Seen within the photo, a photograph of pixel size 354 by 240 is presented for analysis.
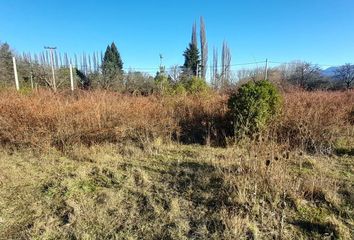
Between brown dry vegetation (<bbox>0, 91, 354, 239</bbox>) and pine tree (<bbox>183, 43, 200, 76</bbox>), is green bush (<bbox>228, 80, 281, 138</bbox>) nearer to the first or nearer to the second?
brown dry vegetation (<bbox>0, 91, 354, 239</bbox>)

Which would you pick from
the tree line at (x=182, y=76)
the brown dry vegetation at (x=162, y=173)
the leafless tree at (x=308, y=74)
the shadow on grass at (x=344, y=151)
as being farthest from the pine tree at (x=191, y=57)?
the shadow on grass at (x=344, y=151)

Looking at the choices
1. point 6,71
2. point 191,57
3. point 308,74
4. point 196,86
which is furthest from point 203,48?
point 196,86

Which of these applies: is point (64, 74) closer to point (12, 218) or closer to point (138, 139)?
point (138, 139)

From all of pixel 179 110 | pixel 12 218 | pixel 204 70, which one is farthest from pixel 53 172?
pixel 204 70

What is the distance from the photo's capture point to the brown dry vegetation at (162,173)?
2.63 metres

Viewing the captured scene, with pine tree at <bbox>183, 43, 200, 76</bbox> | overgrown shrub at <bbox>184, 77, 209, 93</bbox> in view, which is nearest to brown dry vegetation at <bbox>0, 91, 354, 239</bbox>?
overgrown shrub at <bbox>184, 77, 209, 93</bbox>

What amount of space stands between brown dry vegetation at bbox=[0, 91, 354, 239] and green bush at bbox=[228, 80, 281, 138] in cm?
30

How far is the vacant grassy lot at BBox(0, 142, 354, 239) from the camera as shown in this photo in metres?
2.55

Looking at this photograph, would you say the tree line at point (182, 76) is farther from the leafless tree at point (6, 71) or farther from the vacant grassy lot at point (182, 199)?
the vacant grassy lot at point (182, 199)

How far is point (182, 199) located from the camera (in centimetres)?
312

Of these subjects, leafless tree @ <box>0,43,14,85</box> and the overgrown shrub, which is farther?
leafless tree @ <box>0,43,14,85</box>

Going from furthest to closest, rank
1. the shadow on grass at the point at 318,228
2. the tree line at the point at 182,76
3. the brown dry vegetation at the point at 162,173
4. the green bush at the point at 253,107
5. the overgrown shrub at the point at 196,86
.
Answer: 1. the tree line at the point at 182,76
2. the overgrown shrub at the point at 196,86
3. the green bush at the point at 253,107
4. the brown dry vegetation at the point at 162,173
5. the shadow on grass at the point at 318,228

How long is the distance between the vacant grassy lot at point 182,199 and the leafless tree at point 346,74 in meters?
18.0

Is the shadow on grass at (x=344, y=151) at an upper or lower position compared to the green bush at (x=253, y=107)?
lower
